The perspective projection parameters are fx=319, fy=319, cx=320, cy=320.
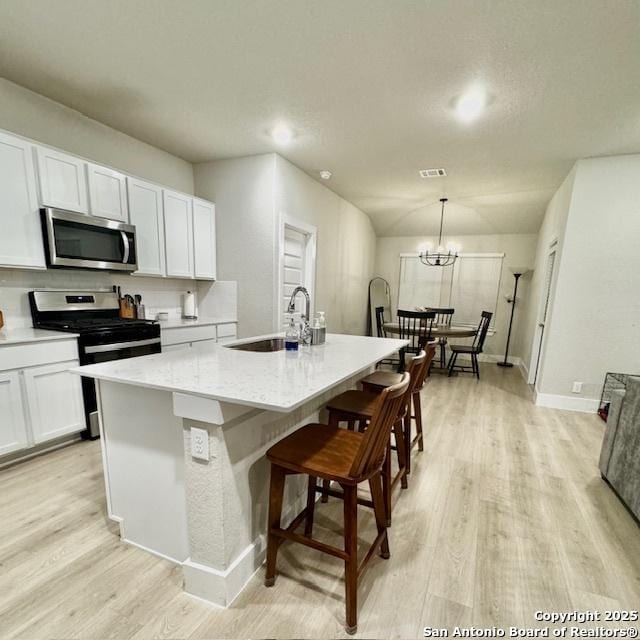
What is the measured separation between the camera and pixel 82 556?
1490 millimetres

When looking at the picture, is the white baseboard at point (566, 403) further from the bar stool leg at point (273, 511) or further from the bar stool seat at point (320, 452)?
the bar stool leg at point (273, 511)

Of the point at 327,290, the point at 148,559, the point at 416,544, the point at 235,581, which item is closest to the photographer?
the point at 235,581

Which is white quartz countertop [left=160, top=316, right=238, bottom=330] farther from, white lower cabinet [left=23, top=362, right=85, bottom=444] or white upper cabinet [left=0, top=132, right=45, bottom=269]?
white upper cabinet [left=0, top=132, right=45, bottom=269]

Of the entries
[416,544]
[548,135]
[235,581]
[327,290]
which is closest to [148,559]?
[235,581]

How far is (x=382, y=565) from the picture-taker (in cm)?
148

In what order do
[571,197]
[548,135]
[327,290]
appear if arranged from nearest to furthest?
[548,135]
[571,197]
[327,290]

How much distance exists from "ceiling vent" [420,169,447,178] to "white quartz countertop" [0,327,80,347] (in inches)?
158

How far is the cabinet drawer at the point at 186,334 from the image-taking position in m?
3.11

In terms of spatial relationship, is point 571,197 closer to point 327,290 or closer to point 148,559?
point 327,290

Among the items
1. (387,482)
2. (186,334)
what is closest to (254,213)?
(186,334)

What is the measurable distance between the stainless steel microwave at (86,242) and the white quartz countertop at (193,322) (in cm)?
63

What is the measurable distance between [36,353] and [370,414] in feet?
7.53

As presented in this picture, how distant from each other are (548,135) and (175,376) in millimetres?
3656

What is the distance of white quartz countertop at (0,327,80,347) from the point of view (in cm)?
210
